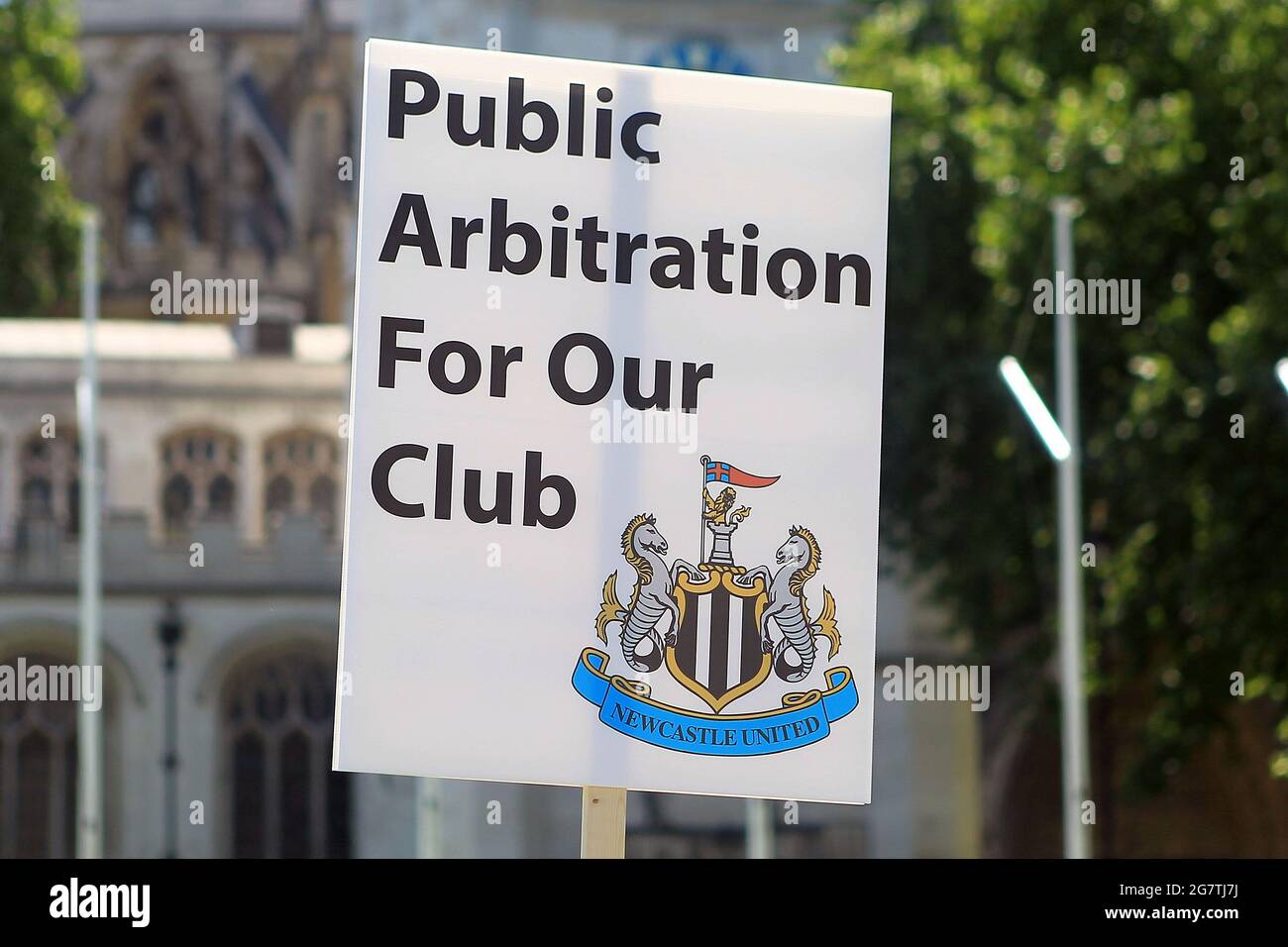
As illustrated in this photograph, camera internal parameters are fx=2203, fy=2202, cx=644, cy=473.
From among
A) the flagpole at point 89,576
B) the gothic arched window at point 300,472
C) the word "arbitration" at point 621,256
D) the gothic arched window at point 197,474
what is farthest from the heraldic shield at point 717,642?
the gothic arched window at point 197,474

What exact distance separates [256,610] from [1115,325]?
15978mm

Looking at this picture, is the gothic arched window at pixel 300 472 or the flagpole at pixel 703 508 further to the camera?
the gothic arched window at pixel 300 472

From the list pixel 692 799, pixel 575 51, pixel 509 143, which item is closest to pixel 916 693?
pixel 692 799

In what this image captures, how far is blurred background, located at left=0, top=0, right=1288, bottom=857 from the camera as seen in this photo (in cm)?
2077

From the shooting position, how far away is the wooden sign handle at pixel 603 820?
4.00 m

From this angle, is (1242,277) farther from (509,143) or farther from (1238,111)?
(509,143)

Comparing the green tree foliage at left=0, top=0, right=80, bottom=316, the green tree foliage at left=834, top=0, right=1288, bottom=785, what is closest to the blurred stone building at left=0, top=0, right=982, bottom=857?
the green tree foliage at left=0, top=0, right=80, bottom=316

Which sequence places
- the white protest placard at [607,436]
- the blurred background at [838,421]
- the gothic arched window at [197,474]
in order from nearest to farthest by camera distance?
the white protest placard at [607,436]
the blurred background at [838,421]
the gothic arched window at [197,474]

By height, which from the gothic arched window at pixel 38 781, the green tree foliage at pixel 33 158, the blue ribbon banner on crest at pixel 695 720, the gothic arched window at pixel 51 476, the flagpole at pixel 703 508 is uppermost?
the green tree foliage at pixel 33 158

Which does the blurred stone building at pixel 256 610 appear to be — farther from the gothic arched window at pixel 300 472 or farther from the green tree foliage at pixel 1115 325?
Answer: the green tree foliage at pixel 1115 325

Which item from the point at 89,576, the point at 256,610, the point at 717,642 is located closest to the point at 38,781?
the point at 256,610

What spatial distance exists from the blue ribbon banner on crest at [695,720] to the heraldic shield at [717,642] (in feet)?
0.17
